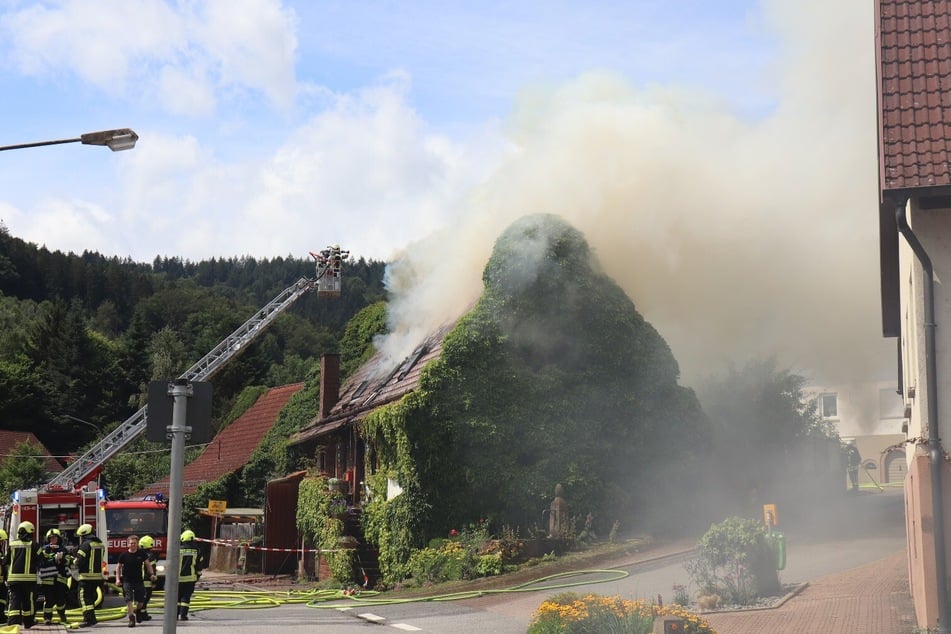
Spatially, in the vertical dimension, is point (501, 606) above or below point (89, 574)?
below

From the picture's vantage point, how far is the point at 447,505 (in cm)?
2681

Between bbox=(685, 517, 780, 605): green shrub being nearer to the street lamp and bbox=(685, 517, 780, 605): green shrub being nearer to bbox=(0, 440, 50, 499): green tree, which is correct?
the street lamp

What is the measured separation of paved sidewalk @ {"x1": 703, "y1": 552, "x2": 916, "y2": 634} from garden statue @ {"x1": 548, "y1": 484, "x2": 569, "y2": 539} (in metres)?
6.79

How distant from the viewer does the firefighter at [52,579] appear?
18.0m

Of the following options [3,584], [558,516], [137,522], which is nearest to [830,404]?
[558,516]

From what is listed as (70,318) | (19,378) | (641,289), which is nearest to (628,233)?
(641,289)

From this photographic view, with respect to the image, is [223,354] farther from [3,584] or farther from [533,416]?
[3,584]

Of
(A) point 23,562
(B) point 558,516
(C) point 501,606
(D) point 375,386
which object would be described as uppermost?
(D) point 375,386

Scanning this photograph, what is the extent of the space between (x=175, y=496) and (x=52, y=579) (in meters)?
9.82

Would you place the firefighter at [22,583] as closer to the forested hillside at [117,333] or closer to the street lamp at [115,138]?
the street lamp at [115,138]

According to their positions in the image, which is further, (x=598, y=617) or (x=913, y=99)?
(x=598, y=617)

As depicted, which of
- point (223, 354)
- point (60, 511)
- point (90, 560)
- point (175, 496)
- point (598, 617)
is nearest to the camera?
point (175, 496)

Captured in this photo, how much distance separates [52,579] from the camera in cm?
1805

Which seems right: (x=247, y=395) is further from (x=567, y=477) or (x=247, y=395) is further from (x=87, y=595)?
(x=87, y=595)
